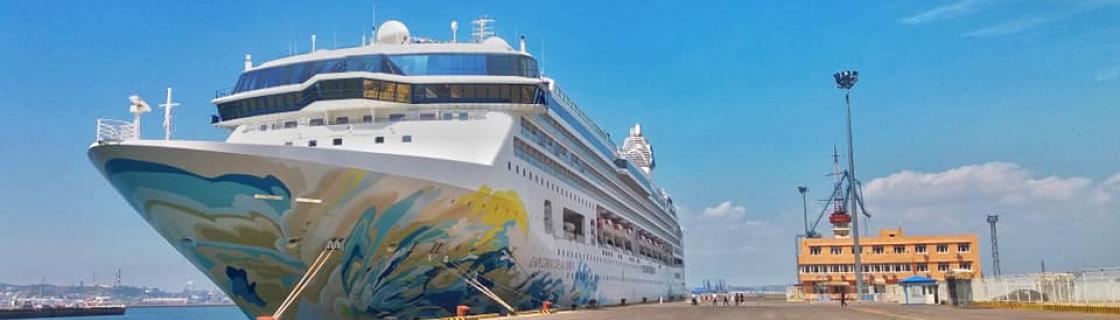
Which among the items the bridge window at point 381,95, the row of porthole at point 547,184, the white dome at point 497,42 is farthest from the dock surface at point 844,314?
the white dome at point 497,42

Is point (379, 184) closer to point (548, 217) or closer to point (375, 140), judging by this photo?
point (375, 140)

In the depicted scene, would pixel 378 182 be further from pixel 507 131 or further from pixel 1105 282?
pixel 1105 282

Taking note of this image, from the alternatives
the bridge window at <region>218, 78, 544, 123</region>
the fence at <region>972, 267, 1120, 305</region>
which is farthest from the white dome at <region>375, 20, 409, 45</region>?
the fence at <region>972, 267, 1120, 305</region>

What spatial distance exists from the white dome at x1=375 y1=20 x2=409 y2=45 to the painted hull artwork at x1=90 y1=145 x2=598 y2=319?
341 inches

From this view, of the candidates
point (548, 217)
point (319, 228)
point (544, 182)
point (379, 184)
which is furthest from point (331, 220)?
point (548, 217)

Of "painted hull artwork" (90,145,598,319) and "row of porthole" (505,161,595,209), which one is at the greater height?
"row of porthole" (505,161,595,209)

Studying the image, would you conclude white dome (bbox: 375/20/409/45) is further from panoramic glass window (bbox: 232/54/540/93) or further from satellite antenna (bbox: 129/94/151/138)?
satellite antenna (bbox: 129/94/151/138)

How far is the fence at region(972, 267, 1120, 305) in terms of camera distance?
31.5 meters

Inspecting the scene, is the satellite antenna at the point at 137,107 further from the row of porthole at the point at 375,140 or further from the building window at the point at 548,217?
the building window at the point at 548,217

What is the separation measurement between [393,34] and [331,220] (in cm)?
1281

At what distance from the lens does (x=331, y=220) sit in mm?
25500

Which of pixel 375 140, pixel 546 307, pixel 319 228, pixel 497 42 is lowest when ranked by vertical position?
pixel 546 307

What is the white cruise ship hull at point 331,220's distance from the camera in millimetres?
23886

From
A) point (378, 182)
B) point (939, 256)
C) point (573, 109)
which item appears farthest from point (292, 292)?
point (939, 256)
